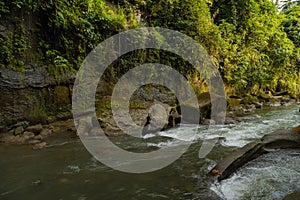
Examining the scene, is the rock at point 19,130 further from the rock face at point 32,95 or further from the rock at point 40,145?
the rock at point 40,145

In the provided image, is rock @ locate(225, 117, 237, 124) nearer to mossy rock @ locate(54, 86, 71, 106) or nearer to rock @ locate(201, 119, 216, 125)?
rock @ locate(201, 119, 216, 125)

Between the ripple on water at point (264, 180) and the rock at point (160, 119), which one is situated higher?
the rock at point (160, 119)

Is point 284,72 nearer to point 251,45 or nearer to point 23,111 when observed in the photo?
point 251,45

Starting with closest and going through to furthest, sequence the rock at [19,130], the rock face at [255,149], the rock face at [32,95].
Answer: the rock face at [255,149]
the rock at [19,130]
the rock face at [32,95]

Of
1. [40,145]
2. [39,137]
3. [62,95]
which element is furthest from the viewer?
[62,95]

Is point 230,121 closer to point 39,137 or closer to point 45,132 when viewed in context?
point 45,132

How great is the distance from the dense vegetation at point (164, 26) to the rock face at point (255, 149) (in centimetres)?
560

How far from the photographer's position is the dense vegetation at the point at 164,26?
7.07 meters

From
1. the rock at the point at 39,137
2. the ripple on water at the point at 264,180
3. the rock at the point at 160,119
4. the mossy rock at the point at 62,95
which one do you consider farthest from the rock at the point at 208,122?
the rock at the point at 39,137

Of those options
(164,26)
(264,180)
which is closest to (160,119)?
(264,180)

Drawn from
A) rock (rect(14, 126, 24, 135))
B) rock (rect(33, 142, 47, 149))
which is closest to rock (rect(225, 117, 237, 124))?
rock (rect(33, 142, 47, 149))

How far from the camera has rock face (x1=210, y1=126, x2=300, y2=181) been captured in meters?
3.71

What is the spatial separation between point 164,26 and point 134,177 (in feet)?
27.9

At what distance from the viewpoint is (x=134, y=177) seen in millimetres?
3834
